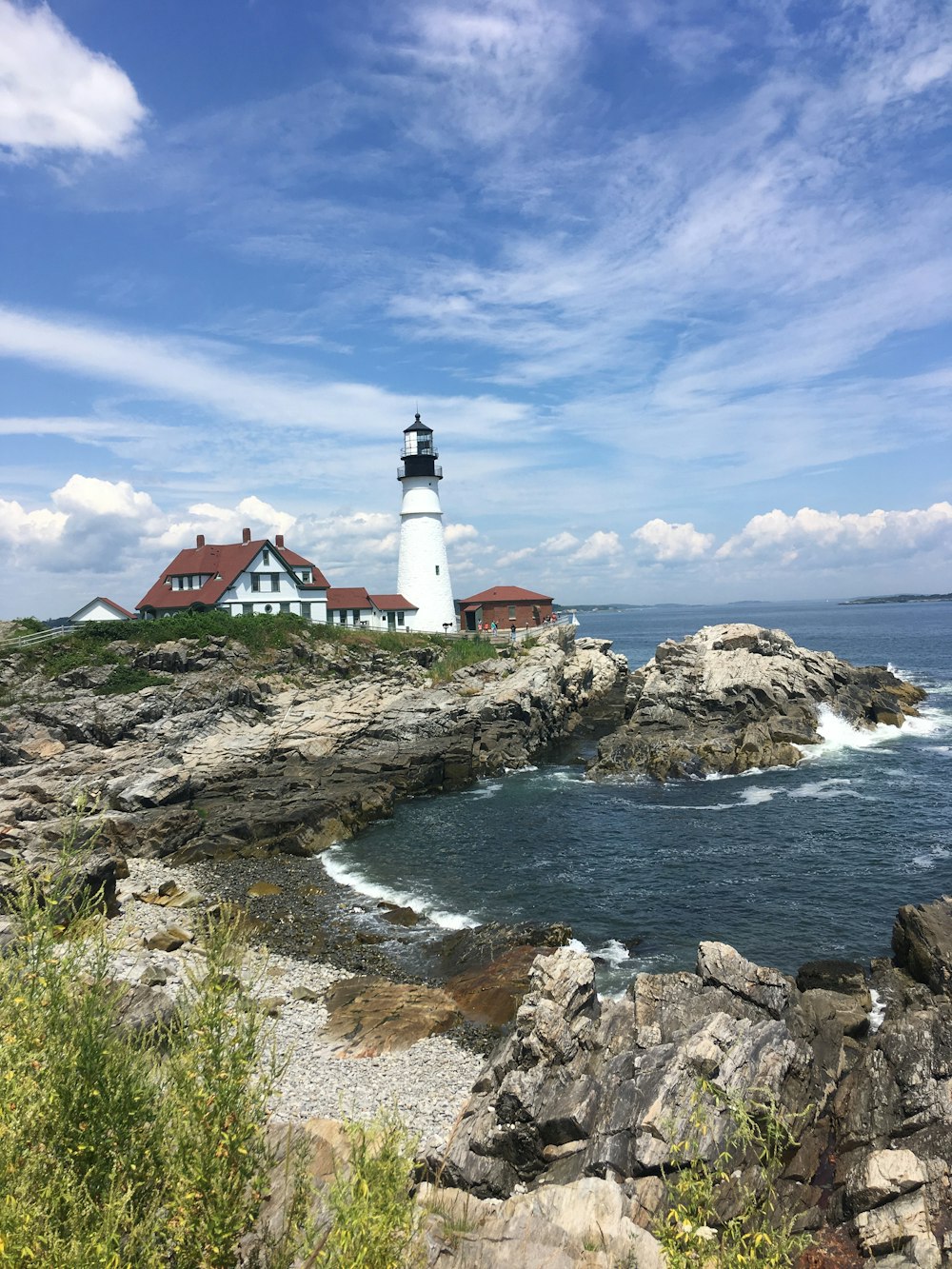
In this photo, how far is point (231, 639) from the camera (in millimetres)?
56125

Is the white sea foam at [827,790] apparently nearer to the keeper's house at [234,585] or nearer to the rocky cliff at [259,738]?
the rocky cliff at [259,738]

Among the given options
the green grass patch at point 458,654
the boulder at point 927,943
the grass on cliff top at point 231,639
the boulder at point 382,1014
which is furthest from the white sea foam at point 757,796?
the grass on cliff top at point 231,639

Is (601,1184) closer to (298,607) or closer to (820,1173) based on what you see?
(820,1173)

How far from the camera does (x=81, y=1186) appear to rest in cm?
696

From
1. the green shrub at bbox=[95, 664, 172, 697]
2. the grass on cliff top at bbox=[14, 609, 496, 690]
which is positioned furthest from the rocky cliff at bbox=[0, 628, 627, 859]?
the grass on cliff top at bbox=[14, 609, 496, 690]

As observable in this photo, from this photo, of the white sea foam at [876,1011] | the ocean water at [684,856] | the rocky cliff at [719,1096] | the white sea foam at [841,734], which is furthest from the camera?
the white sea foam at [841,734]

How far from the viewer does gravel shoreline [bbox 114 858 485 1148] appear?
15.7 metres

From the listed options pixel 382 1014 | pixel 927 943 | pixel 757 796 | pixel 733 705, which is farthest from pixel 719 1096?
pixel 733 705

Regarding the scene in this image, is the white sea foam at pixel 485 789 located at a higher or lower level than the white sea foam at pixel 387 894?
higher

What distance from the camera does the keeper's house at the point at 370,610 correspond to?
69438 millimetres

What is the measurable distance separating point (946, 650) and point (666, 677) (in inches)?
2809

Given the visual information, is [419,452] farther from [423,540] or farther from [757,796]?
[757,796]

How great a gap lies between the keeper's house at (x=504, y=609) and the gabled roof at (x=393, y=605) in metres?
7.82

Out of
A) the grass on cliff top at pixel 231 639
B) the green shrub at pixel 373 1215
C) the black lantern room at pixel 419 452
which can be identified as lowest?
the green shrub at pixel 373 1215
